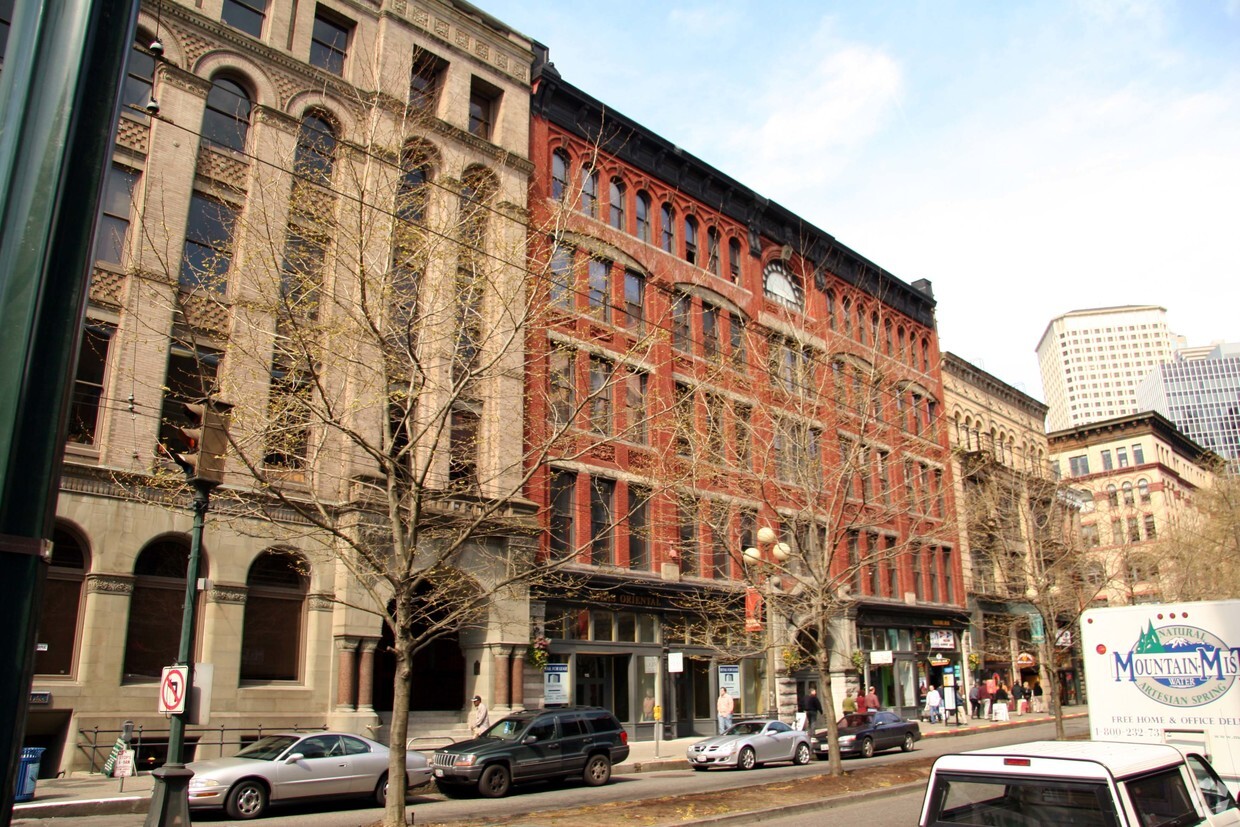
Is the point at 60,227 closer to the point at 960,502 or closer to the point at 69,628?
the point at 69,628

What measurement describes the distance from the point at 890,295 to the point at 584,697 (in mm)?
27295

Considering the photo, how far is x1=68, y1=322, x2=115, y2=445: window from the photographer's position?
2014cm

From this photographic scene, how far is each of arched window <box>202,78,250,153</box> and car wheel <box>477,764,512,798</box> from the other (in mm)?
15638

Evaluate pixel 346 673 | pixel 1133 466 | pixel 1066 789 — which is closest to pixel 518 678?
pixel 346 673

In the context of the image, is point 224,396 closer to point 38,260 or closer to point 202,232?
point 202,232

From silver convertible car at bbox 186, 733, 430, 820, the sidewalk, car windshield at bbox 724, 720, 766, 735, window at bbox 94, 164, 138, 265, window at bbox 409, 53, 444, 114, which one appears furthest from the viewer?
window at bbox 409, 53, 444, 114

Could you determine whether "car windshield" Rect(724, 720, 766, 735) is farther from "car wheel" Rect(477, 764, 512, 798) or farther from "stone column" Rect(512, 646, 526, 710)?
"car wheel" Rect(477, 764, 512, 798)

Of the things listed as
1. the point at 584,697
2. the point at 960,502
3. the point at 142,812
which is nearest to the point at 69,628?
the point at 142,812

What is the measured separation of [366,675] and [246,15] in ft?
56.3

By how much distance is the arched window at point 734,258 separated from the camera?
37.3 m

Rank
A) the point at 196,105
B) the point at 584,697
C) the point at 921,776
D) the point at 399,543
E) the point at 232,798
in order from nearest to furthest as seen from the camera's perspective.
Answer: the point at 399,543 < the point at 232,798 < the point at 921,776 < the point at 196,105 < the point at 584,697

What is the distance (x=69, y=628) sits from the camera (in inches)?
756

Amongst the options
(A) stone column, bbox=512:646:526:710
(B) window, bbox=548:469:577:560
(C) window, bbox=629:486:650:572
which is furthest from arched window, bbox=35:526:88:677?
(C) window, bbox=629:486:650:572

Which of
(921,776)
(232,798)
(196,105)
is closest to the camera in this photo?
(232,798)
